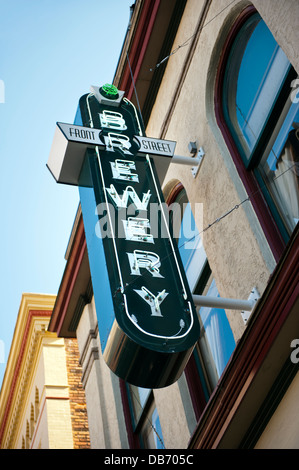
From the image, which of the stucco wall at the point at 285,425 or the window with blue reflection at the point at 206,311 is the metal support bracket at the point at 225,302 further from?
the window with blue reflection at the point at 206,311

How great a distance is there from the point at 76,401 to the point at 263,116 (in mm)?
12265

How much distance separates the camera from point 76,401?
17.3 metres

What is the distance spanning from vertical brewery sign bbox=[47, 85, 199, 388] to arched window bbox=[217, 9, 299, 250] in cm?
98

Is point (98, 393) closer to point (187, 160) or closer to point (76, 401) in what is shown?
point (76, 401)

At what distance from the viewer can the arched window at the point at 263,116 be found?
6.52 meters

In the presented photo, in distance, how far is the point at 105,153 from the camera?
7438 mm

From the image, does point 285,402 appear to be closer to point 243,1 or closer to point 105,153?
point 105,153

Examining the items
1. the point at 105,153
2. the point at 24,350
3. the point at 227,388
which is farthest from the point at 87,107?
the point at 24,350

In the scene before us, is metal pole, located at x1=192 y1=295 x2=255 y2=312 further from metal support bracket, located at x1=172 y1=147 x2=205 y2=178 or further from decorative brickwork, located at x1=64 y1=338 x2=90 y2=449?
decorative brickwork, located at x1=64 y1=338 x2=90 y2=449

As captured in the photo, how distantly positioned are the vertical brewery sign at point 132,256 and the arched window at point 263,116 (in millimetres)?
981

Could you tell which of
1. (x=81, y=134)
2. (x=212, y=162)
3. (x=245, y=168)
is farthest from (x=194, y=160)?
(x=81, y=134)

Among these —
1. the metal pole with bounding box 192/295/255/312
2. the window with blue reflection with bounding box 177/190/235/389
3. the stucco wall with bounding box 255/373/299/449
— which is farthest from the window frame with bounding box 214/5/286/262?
the stucco wall with bounding box 255/373/299/449

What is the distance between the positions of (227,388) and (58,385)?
486 inches

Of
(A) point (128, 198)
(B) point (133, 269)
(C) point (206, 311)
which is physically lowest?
(B) point (133, 269)
